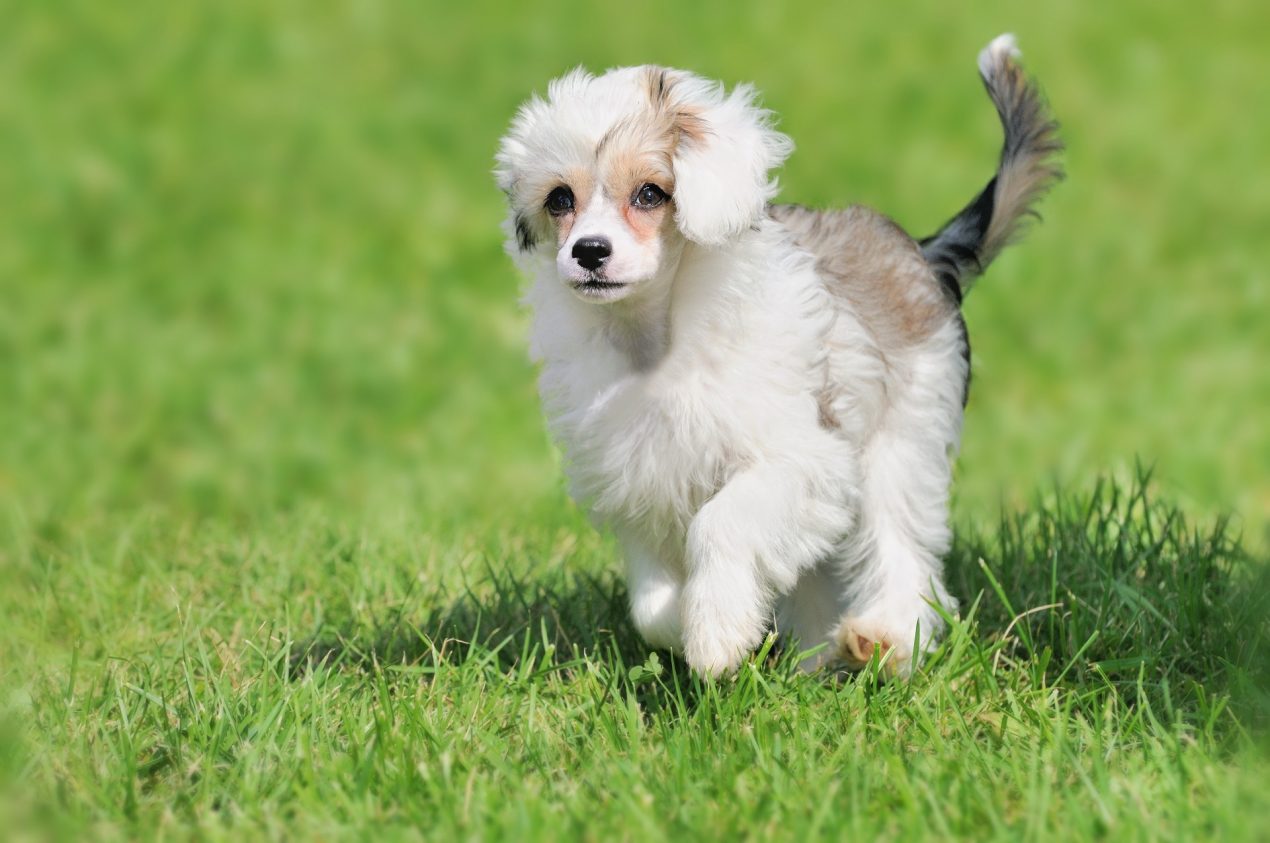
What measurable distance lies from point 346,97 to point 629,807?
31.5 feet

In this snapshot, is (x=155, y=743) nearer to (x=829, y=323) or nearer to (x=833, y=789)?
(x=833, y=789)

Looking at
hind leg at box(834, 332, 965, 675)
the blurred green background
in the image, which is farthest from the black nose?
the blurred green background

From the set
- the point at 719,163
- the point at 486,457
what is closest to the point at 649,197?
the point at 719,163

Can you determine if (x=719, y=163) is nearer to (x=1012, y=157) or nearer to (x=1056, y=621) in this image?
(x=1012, y=157)

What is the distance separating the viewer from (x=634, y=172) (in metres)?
3.91

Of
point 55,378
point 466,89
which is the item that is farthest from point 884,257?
point 466,89

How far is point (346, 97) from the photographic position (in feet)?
39.2

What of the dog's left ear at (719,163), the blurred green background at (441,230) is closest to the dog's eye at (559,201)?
the dog's left ear at (719,163)

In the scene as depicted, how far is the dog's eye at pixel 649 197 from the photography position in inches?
156

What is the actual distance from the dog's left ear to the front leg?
25.7 inches

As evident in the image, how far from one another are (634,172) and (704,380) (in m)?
0.58

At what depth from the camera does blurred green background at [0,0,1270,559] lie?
8.90m

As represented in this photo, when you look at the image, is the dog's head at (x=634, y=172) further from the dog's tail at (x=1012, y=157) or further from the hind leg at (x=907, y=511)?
the dog's tail at (x=1012, y=157)

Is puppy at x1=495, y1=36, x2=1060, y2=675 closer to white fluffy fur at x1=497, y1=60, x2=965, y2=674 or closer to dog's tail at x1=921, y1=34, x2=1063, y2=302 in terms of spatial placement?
white fluffy fur at x1=497, y1=60, x2=965, y2=674
